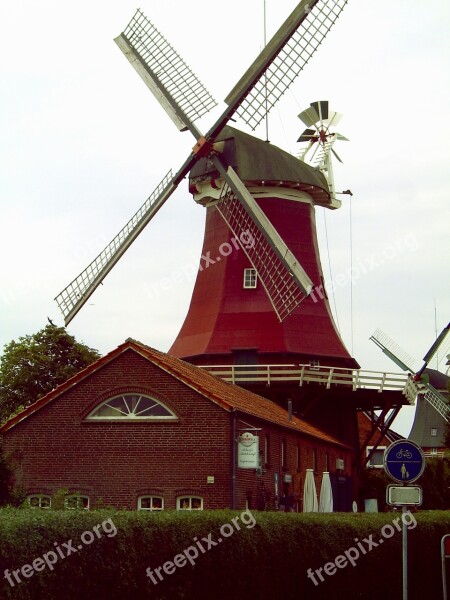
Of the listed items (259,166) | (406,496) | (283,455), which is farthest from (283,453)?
(406,496)

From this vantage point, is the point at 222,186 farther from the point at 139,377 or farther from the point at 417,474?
the point at 417,474

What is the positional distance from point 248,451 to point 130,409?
133 inches

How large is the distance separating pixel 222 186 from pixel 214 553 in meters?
23.9

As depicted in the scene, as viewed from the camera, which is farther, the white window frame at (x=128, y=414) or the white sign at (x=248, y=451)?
the white window frame at (x=128, y=414)

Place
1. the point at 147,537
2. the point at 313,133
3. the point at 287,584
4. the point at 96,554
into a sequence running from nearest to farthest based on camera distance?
the point at 96,554 < the point at 147,537 < the point at 287,584 < the point at 313,133

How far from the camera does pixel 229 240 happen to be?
39375mm

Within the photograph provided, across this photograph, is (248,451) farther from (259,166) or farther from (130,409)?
(259,166)

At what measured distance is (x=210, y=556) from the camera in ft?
45.6

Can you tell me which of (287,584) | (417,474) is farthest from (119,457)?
(417,474)

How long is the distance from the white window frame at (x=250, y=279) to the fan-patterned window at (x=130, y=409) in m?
12.9

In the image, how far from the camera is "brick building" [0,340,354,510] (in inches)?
1017

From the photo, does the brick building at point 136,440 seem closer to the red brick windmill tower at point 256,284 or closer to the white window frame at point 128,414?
the white window frame at point 128,414

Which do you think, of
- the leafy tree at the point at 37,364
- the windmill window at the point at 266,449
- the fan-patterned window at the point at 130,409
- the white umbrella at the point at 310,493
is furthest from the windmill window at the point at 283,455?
the leafy tree at the point at 37,364

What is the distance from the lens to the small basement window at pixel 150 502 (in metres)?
26.0
